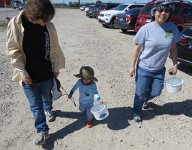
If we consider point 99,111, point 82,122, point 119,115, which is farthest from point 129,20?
point 99,111

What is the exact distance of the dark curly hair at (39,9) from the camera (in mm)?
3203

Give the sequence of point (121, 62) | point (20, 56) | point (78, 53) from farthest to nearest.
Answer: point (78, 53), point (121, 62), point (20, 56)

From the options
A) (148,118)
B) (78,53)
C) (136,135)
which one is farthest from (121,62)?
(136,135)

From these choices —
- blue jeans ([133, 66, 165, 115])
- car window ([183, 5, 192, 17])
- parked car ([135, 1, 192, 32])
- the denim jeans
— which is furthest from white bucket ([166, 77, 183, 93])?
car window ([183, 5, 192, 17])

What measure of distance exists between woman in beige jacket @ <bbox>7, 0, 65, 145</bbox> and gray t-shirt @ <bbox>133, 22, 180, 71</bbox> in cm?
125

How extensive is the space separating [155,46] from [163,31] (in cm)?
24

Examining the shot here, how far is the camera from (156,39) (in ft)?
13.3

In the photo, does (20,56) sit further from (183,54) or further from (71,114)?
(183,54)

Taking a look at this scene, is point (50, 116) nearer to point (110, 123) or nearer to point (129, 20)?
point (110, 123)

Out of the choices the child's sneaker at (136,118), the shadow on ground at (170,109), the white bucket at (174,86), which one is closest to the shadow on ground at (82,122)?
the child's sneaker at (136,118)

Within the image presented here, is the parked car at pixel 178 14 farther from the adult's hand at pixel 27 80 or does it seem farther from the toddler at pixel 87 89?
the adult's hand at pixel 27 80

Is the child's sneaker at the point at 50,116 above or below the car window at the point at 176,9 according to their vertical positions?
below

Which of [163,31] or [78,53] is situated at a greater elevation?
[163,31]

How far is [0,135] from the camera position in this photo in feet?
14.4
